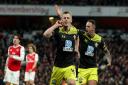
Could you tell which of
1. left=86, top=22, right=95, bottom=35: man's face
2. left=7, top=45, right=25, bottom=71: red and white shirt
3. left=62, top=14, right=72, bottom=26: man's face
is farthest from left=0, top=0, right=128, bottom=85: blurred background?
left=62, top=14, right=72, bottom=26: man's face

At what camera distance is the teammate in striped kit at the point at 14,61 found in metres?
17.5

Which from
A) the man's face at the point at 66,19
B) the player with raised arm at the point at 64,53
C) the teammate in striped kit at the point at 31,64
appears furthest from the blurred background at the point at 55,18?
the man's face at the point at 66,19

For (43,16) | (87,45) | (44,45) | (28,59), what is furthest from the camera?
(43,16)

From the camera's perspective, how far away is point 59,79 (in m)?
14.0

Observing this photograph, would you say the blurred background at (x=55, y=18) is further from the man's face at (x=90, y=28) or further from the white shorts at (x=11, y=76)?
the man's face at (x=90, y=28)

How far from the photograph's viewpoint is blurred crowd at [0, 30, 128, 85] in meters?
27.7

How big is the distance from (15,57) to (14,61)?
0.36 m

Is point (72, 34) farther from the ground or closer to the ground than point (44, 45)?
farther from the ground

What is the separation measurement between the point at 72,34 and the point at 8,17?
79.5 feet

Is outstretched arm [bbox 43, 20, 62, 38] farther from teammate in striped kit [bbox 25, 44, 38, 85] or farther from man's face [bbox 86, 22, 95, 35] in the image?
teammate in striped kit [bbox 25, 44, 38, 85]

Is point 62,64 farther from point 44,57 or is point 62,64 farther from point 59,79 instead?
point 44,57

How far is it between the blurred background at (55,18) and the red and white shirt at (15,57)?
10222 millimetres

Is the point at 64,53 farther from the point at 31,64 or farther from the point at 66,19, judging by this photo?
the point at 31,64

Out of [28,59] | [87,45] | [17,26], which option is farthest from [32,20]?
[87,45]
